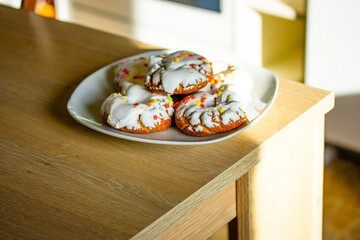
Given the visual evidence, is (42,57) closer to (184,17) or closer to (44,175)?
(44,175)

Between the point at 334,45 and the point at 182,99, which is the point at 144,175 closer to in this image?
the point at 182,99

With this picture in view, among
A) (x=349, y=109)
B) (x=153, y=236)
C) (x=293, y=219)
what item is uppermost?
(x=153, y=236)

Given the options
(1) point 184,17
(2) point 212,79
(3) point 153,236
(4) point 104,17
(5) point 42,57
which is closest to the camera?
(3) point 153,236

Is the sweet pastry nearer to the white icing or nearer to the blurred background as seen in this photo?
the white icing

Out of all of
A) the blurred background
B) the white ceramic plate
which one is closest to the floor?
the blurred background

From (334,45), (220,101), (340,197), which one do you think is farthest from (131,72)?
(340,197)

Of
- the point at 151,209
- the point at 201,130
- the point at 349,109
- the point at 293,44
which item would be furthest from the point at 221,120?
the point at 293,44

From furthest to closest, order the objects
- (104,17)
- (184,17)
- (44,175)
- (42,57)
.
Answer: (104,17) < (184,17) < (42,57) < (44,175)

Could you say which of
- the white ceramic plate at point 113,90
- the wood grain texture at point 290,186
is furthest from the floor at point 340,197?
the white ceramic plate at point 113,90
